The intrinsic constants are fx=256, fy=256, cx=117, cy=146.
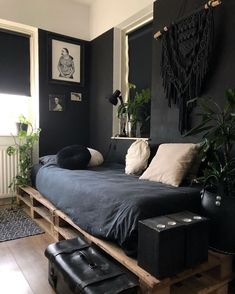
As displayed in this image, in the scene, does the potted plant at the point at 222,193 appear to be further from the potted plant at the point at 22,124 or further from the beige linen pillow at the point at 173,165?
the potted plant at the point at 22,124

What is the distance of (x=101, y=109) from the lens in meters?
3.80

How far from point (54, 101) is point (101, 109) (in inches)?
27.3

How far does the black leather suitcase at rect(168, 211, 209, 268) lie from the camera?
4.30 ft

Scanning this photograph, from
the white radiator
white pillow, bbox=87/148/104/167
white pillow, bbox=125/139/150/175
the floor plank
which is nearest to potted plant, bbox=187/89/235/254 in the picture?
white pillow, bbox=125/139/150/175

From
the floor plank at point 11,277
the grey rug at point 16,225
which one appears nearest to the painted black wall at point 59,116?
the grey rug at point 16,225

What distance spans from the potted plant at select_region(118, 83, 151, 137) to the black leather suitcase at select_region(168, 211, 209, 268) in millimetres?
1787

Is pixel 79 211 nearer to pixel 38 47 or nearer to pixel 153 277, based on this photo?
pixel 153 277

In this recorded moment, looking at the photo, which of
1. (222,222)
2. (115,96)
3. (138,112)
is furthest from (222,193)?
(115,96)

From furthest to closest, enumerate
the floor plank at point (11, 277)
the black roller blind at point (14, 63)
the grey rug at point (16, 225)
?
the black roller blind at point (14, 63) < the grey rug at point (16, 225) < the floor plank at point (11, 277)

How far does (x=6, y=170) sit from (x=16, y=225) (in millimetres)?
989

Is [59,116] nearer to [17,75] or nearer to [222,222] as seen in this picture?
[17,75]

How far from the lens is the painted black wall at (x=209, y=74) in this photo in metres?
2.08

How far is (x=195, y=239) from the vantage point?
1.34 metres

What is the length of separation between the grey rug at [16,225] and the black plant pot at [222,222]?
1643 mm
